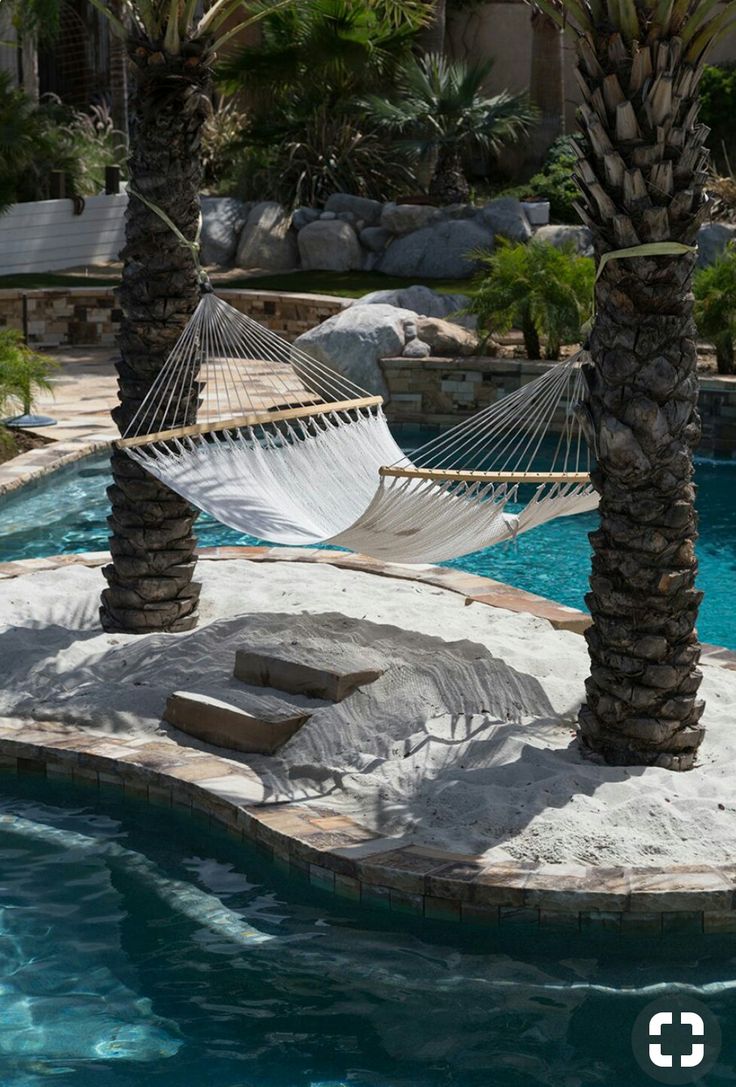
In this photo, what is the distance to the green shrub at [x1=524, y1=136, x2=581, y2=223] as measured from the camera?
54.9 feet

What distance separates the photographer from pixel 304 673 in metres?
5.11

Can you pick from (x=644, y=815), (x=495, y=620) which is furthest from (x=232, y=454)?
(x=644, y=815)

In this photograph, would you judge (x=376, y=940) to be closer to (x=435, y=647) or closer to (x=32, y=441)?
(x=435, y=647)

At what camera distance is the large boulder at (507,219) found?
15453 millimetres

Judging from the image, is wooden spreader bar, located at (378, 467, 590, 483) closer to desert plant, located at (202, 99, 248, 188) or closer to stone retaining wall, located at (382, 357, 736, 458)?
stone retaining wall, located at (382, 357, 736, 458)

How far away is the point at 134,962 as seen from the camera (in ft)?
12.8

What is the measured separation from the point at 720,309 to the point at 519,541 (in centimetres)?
301

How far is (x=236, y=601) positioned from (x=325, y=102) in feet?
39.6

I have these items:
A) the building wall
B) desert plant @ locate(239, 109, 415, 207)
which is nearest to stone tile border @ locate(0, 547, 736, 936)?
desert plant @ locate(239, 109, 415, 207)

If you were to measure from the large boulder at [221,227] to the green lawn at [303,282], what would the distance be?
0.86 m

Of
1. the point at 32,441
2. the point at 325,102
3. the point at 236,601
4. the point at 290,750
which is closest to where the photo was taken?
the point at 290,750

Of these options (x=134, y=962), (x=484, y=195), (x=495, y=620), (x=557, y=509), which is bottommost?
(x=134, y=962)

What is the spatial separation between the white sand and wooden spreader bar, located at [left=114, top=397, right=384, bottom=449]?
0.74m

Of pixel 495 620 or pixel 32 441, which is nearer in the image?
pixel 495 620
